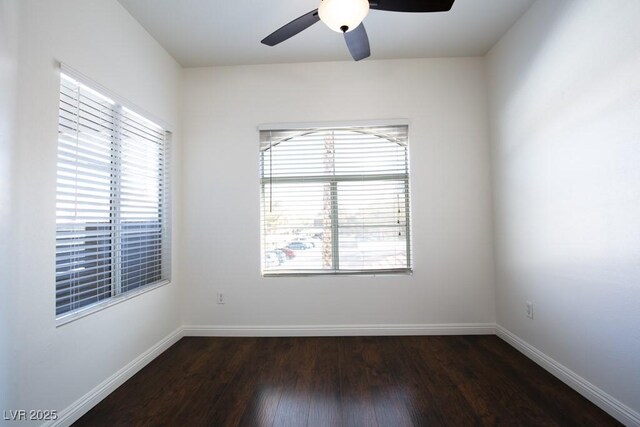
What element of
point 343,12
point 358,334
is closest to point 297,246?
point 358,334

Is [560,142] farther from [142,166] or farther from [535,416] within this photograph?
[142,166]

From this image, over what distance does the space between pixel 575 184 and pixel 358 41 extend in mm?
1642

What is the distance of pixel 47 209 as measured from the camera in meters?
1.49

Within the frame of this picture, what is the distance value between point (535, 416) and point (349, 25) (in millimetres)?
2352

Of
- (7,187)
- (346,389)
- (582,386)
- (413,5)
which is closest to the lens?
(7,187)

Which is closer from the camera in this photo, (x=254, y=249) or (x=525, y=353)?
(x=525, y=353)

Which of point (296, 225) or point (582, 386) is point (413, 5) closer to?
point (296, 225)

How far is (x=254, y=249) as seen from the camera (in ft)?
9.09

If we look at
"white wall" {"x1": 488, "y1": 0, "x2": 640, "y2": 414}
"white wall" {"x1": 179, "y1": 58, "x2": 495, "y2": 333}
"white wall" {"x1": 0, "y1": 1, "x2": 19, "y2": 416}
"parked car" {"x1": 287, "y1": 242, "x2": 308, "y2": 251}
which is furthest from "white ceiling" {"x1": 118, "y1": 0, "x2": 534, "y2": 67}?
"parked car" {"x1": 287, "y1": 242, "x2": 308, "y2": 251}

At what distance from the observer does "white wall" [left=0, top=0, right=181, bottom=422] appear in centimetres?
136

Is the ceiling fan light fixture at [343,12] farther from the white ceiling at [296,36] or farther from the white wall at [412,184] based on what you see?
the white wall at [412,184]

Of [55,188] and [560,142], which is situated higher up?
[560,142]

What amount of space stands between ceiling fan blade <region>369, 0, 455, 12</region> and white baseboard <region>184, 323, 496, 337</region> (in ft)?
8.12

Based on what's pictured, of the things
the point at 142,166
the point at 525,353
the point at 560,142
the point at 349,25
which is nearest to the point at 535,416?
the point at 525,353
